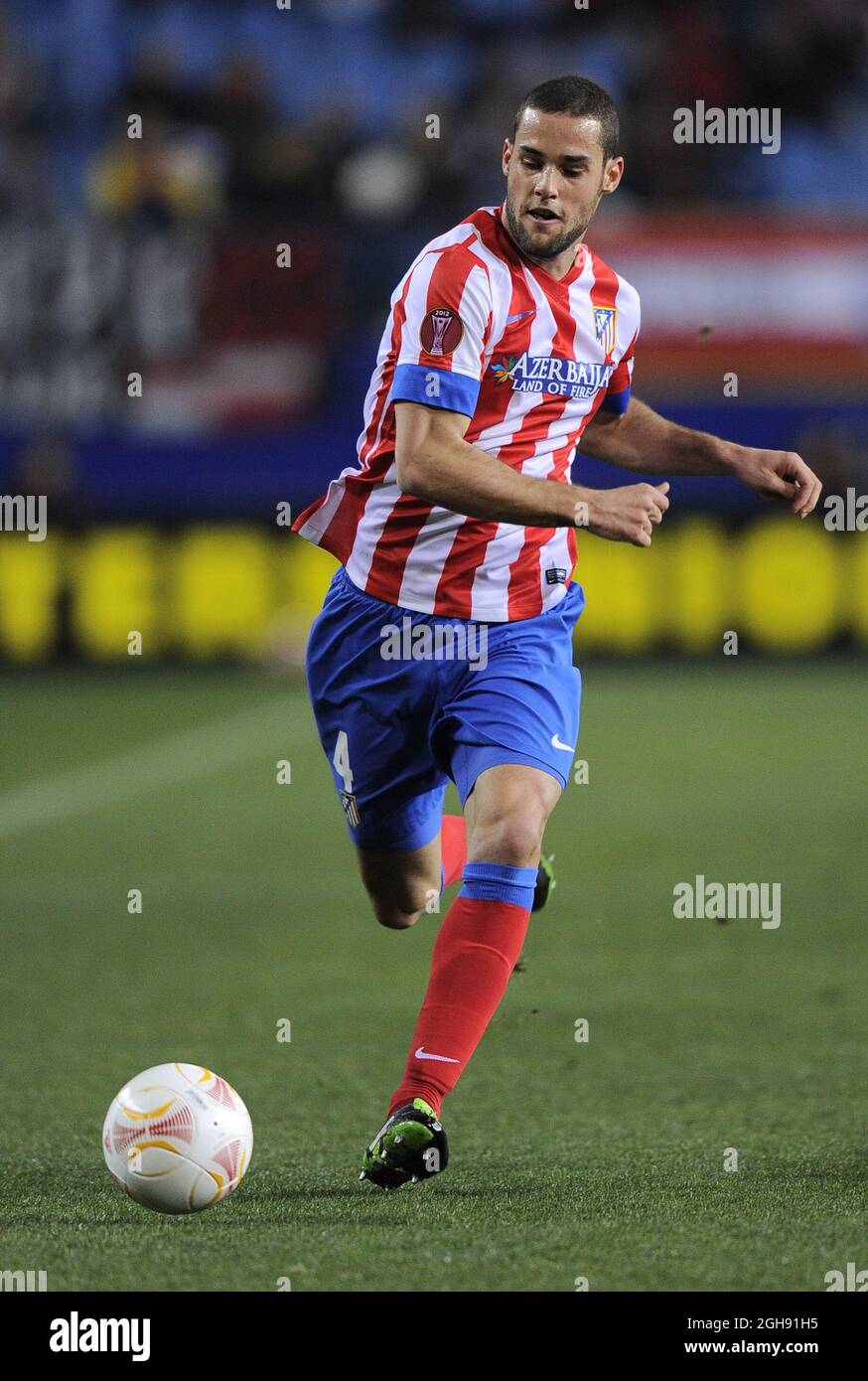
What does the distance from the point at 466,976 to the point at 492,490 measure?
0.93m

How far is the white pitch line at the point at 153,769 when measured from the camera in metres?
9.04

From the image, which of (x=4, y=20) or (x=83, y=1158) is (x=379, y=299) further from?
(x=83, y=1158)

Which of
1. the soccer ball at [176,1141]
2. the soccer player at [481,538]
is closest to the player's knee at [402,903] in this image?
the soccer player at [481,538]

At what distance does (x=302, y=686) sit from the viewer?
1399cm

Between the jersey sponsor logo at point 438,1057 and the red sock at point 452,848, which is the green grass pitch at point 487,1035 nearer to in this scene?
the jersey sponsor logo at point 438,1057

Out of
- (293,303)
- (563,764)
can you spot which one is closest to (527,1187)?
(563,764)

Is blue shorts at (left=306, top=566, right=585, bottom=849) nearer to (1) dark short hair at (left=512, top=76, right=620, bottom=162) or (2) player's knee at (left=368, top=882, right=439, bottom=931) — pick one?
(2) player's knee at (left=368, top=882, right=439, bottom=931)

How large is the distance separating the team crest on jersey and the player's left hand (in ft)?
1.23

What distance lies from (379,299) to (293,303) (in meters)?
0.63

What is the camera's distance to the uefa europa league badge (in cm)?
390

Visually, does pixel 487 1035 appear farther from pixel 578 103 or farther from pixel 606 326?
pixel 578 103

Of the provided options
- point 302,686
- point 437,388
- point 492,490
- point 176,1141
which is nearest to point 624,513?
point 492,490

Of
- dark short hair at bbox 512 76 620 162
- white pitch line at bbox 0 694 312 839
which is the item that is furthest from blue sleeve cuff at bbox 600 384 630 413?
white pitch line at bbox 0 694 312 839

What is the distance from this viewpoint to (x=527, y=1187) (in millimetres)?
3717
